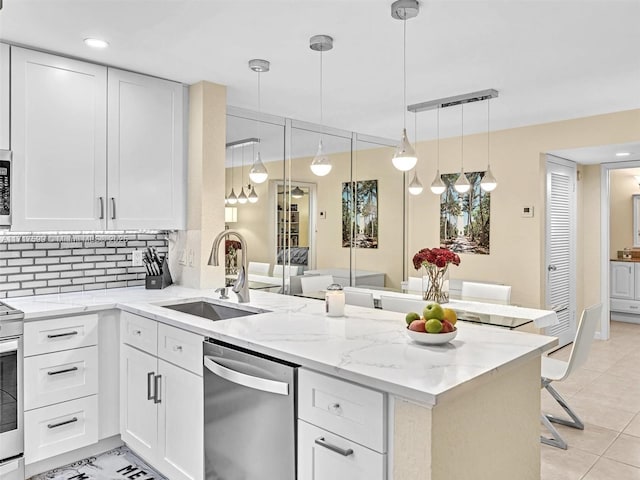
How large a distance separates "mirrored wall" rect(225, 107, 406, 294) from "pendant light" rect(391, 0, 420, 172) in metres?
1.27

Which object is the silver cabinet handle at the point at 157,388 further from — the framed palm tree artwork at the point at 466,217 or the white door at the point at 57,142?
the framed palm tree artwork at the point at 466,217

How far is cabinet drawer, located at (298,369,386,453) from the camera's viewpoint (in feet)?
4.88

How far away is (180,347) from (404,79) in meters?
2.38

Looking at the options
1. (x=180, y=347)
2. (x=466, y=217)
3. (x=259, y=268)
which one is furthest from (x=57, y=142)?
(x=466, y=217)

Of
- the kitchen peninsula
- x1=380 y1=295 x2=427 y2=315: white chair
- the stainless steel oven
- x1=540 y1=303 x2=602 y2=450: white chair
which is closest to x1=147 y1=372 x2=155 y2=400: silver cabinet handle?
the kitchen peninsula

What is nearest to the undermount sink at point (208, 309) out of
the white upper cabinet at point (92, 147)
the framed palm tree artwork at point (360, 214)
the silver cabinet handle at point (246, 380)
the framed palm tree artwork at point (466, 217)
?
the white upper cabinet at point (92, 147)

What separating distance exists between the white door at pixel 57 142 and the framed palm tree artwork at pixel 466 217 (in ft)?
12.7

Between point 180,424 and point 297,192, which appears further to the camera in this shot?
point 297,192

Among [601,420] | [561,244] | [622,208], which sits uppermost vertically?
[622,208]

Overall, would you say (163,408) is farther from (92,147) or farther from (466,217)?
(466,217)

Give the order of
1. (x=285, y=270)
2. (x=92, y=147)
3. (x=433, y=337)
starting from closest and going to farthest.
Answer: (x=433, y=337)
(x=92, y=147)
(x=285, y=270)

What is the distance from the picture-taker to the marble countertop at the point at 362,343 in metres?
1.50

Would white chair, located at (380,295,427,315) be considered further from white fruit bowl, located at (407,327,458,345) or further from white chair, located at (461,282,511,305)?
white fruit bowl, located at (407,327,458,345)

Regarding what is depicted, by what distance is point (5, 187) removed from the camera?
2750mm
